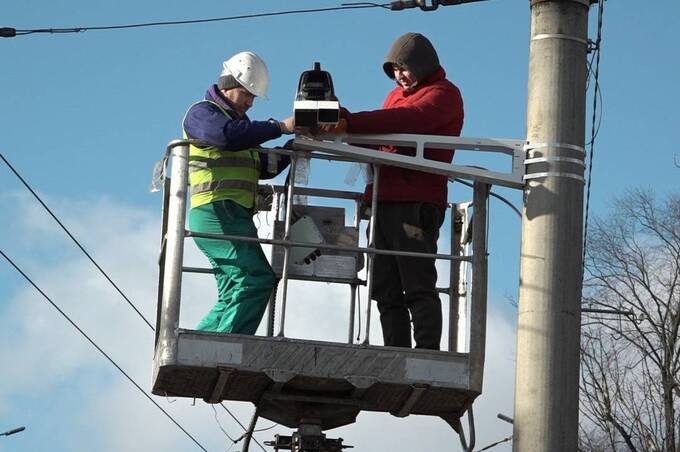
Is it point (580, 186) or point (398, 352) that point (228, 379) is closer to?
point (398, 352)

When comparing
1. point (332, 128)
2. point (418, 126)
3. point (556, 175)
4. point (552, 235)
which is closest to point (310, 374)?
point (332, 128)

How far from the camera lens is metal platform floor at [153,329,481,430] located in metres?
11.5

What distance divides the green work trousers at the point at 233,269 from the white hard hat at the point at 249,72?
0.88m

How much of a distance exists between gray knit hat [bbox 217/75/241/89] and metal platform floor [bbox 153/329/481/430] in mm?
1915

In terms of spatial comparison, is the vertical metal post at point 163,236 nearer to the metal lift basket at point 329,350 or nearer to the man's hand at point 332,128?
the metal lift basket at point 329,350

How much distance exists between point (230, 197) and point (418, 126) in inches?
56.7

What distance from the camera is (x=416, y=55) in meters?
12.6

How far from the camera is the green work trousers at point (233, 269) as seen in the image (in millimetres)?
11812

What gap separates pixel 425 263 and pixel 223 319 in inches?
58.9

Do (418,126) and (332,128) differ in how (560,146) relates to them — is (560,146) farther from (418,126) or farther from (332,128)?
(332,128)

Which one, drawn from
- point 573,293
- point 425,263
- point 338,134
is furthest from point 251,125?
point 573,293

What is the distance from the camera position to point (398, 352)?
11.7 meters

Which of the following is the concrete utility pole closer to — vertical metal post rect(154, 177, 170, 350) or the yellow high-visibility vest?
the yellow high-visibility vest

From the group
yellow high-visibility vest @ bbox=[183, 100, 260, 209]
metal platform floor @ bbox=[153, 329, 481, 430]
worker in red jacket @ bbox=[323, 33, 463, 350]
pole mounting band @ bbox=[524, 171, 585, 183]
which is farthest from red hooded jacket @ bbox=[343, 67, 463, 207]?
metal platform floor @ bbox=[153, 329, 481, 430]
